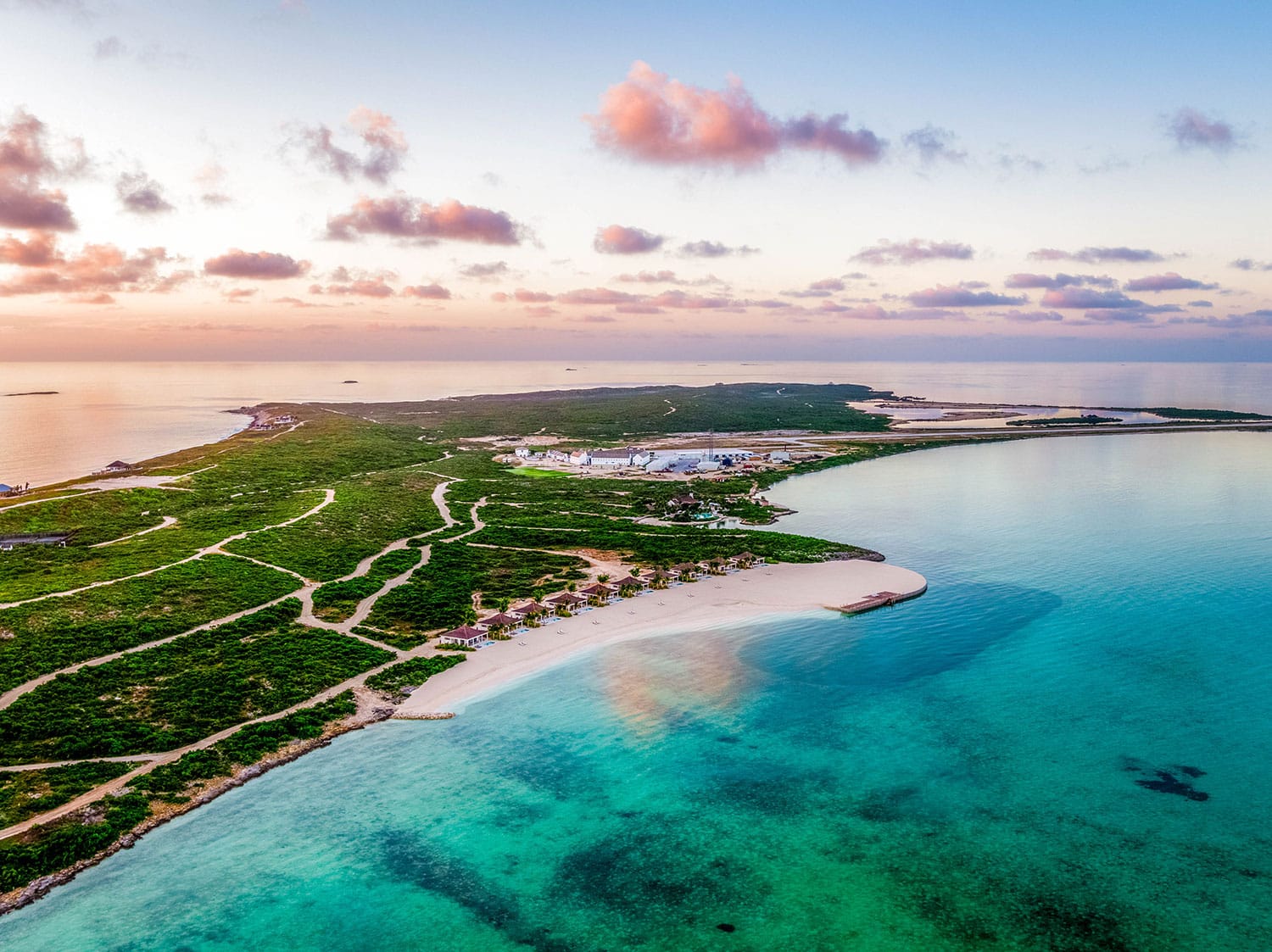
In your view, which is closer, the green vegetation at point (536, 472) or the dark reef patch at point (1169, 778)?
the dark reef patch at point (1169, 778)

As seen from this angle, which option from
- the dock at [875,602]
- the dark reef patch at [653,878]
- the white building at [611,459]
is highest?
the white building at [611,459]

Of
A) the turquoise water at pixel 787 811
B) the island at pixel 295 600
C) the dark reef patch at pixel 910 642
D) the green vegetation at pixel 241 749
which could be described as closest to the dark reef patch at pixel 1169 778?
the turquoise water at pixel 787 811

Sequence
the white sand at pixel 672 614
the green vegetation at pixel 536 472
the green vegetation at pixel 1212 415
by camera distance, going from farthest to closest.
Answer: the green vegetation at pixel 1212 415 < the green vegetation at pixel 536 472 < the white sand at pixel 672 614

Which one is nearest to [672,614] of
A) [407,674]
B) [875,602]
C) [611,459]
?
[875,602]

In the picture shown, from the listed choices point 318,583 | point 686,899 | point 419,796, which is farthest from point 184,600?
point 686,899

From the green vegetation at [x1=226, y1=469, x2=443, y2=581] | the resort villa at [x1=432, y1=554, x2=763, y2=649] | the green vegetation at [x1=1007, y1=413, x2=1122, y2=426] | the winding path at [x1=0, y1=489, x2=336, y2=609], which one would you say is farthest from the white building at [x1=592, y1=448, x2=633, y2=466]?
the green vegetation at [x1=1007, y1=413, x2=1122, y2=426]

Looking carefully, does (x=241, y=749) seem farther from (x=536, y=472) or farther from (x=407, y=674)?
(x=536, y=472)

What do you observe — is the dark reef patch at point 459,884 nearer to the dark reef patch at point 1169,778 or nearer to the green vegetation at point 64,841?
the green vegetation at point 64,841

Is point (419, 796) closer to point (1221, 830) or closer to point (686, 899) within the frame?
point (686, 899)
